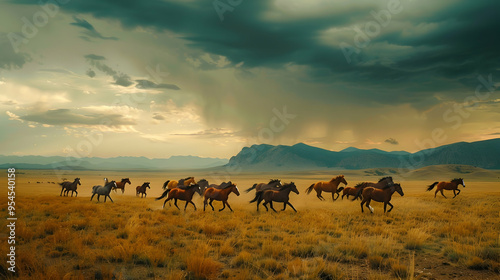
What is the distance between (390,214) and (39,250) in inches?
655

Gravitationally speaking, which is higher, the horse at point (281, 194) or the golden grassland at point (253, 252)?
the horse at point (281, 194)

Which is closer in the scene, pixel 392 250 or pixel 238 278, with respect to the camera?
pixel 238 278

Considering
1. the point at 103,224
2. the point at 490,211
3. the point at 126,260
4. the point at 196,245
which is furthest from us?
the point at 490,211

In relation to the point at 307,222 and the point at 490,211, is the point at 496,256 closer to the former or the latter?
the point at 307,222

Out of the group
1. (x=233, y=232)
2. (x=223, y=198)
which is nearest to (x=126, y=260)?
(x=233, y=232)

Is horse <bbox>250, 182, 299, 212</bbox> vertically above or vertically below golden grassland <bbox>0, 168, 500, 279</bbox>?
above

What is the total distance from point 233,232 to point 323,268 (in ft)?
17.7

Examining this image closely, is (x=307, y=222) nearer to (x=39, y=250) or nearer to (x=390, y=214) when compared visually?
(x=390, y=214)

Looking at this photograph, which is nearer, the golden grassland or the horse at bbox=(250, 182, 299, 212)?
the golden grassland

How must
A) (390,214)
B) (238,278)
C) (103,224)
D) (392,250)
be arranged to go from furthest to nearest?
(390,214)
(103,224)
(392,250)
(238,278)

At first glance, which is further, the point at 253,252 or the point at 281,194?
the point at 281,194

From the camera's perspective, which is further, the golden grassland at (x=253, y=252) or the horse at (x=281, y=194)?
the horse at (x=281, y=194)

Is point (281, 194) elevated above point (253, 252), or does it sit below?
above

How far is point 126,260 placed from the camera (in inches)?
299
